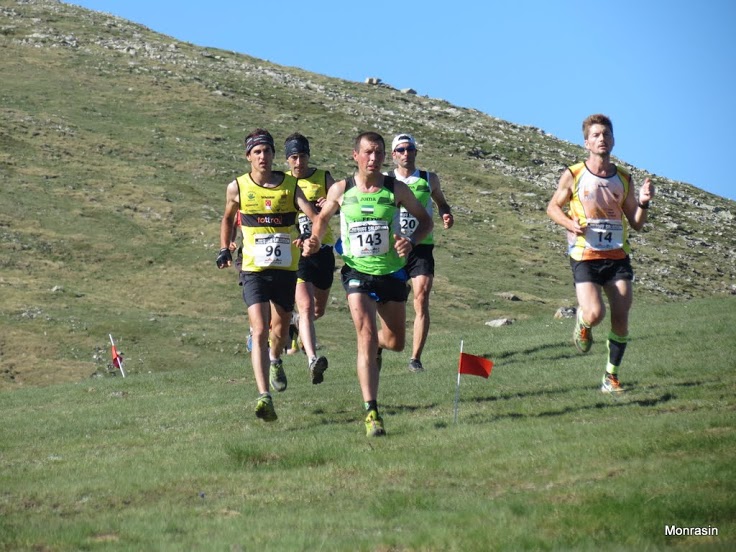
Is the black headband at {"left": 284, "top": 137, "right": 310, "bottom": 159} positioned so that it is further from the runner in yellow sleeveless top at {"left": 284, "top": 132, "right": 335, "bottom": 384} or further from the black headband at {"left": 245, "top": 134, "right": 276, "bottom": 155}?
the black headband at {"left": 245, "top": 134, "right": 276, "bottom": 155}

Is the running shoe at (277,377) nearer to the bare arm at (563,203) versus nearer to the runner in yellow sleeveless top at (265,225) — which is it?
the runner in yellow sleeveless top at (265,225)

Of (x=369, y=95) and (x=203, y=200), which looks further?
(x=369, y=95)

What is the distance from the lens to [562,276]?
5091 cm

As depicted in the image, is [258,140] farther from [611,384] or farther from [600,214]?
[611,384]

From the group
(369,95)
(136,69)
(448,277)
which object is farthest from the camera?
(369,95)

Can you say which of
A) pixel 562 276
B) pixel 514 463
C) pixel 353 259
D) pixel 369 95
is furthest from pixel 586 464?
pixel 369 95

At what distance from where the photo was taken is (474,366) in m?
12.6

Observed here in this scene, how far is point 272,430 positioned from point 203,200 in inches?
1584

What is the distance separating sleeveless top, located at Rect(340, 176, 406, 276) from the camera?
1197 centimetres

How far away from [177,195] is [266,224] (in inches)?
1544

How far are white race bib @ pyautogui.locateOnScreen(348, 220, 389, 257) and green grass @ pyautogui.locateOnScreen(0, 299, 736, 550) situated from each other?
5.67 feet


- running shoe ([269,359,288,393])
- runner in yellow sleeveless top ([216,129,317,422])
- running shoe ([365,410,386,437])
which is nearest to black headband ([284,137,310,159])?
runner in yellow sleeveless top ([216,129,317,422])

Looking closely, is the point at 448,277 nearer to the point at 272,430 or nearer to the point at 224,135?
the point at 224,135

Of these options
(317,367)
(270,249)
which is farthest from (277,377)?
(270,249)
